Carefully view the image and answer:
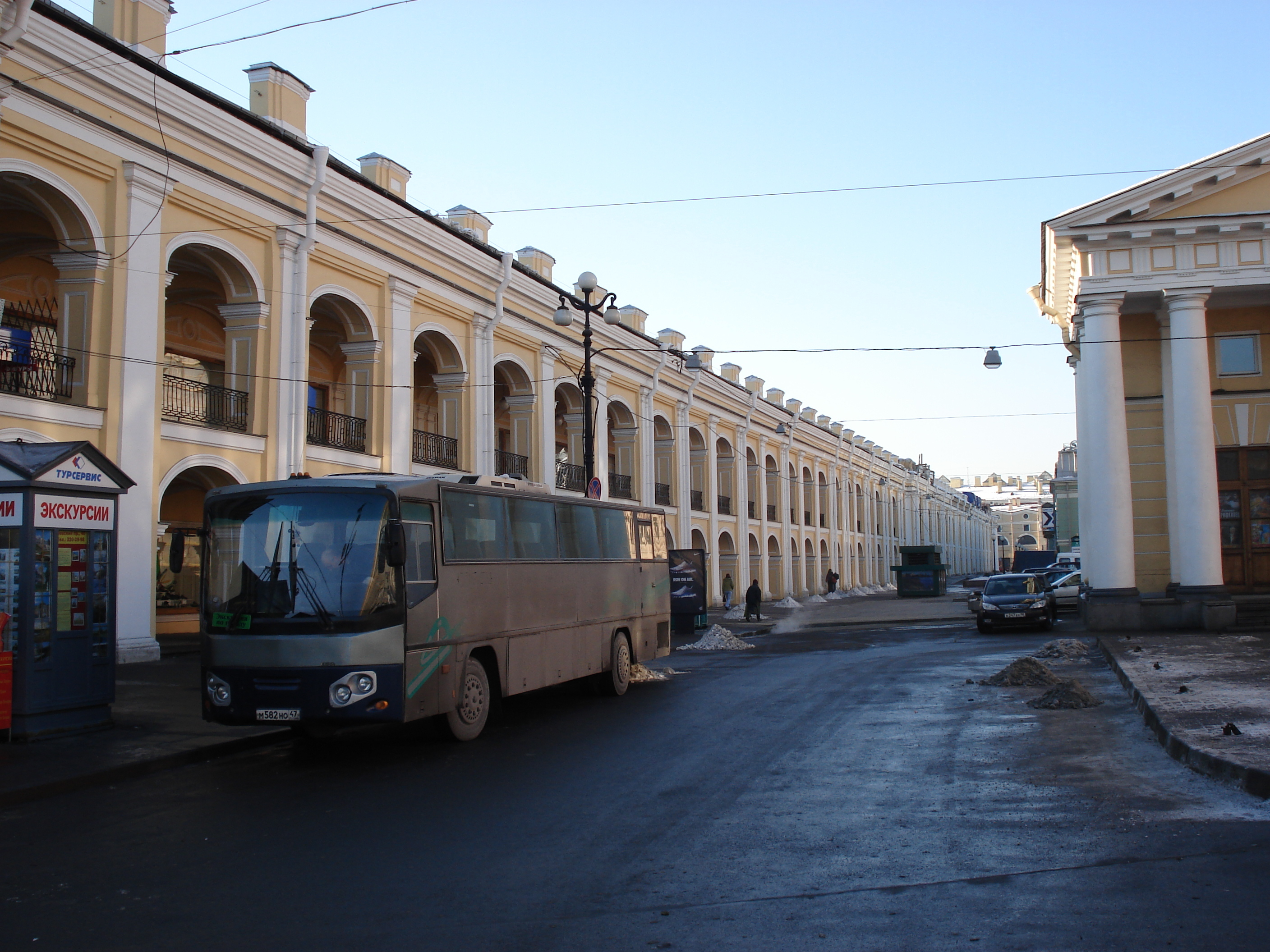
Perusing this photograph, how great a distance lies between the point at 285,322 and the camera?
2091cm

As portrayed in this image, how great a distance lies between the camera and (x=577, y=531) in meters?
14.3

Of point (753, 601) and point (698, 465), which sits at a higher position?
point (698, 465)

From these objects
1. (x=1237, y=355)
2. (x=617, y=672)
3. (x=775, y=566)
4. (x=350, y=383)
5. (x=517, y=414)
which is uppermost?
(x=1237, y=355)

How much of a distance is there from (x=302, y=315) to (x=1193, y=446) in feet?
61.8

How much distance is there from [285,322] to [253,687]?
1254 cm

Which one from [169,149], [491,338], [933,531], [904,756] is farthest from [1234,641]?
[933,531]

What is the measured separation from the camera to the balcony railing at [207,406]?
19297 millimetres

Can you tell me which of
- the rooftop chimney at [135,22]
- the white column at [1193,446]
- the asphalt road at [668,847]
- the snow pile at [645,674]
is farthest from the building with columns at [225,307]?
the white column at [1193,446]

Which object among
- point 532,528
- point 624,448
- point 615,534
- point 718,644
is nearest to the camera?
point 532,528

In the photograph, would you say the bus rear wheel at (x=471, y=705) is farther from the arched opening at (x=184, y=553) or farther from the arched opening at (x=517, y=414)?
the arched opening at (x=517, y=414)

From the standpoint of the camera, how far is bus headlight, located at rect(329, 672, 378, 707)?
9.68 m

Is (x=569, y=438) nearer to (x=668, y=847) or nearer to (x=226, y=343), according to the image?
(x=226, y=343)

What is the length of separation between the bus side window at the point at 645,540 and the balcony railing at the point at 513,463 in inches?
531

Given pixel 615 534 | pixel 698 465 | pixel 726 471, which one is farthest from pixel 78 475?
pixel 726 471
